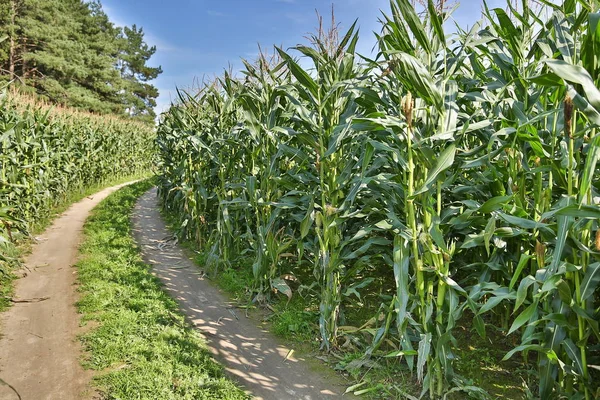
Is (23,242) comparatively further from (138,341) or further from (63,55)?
(63,55)

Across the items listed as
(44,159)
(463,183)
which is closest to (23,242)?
(44,159)

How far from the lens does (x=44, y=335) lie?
3.76 meters

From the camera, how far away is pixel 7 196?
6.19 metres

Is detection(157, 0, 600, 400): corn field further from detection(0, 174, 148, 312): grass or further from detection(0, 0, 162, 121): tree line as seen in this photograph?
detection(0, 0, 162, 121): tree line

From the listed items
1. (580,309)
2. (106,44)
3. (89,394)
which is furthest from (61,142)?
(106,44)

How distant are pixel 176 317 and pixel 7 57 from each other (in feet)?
82.2

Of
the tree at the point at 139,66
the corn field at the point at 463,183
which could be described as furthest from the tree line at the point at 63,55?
the corn field at the point at 463,183

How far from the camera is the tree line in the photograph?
2162 cm

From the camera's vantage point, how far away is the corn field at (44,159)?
5465mm

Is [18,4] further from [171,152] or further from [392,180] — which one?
[392,180]

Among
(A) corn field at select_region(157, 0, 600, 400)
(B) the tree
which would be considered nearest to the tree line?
(B) the tree

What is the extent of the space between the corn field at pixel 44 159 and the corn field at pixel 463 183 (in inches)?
123

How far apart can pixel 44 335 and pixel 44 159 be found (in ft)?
14.2

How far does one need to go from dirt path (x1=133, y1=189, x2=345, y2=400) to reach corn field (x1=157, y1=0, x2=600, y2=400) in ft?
1.43
